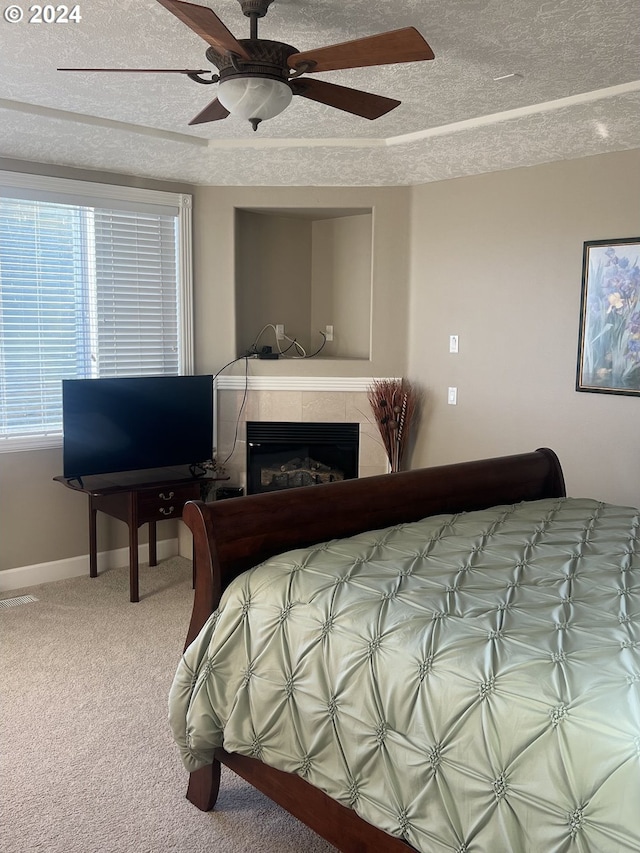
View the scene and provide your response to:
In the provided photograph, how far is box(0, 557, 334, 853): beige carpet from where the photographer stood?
2.33m

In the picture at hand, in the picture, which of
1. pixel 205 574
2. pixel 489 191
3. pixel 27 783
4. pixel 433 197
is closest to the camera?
pixel 205 574

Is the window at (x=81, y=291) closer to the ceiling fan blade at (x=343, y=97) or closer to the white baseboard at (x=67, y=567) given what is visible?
the white baseboard at (x=67, y=567)

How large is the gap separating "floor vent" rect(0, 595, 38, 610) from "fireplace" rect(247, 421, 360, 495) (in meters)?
1.57

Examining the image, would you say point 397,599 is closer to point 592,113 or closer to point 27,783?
point 27,783

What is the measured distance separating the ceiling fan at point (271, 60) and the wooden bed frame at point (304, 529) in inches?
52.1

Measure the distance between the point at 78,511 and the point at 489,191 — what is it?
3.24 meters

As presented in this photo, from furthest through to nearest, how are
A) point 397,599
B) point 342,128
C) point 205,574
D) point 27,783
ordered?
point 342,128
point 27,783
point 205,574
point 397,599

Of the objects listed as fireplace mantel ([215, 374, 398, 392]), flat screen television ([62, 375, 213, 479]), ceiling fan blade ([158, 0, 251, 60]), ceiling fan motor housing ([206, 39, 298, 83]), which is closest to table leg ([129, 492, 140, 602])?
flat screen television ([62, 375, 213, 479])

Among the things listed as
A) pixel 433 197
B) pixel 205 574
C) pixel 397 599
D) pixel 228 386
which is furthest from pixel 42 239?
pixel 397 599

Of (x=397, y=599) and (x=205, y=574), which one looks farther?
(x=205, y=574)

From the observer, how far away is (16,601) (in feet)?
14.1

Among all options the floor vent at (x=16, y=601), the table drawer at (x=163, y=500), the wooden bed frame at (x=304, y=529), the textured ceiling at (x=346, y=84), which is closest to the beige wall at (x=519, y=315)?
the textured ceiling at (x=346, y=84)

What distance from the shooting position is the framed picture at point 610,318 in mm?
3947

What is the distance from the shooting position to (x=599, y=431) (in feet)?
13.6
